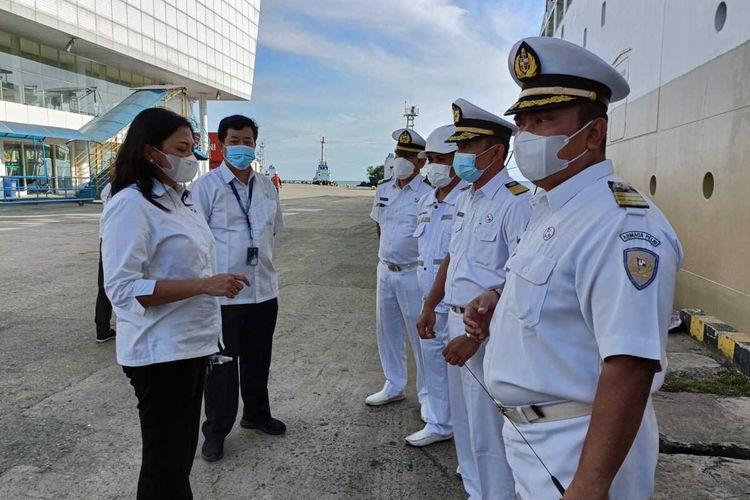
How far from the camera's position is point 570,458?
1318 millimetres

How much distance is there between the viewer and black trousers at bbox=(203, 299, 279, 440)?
3146mm

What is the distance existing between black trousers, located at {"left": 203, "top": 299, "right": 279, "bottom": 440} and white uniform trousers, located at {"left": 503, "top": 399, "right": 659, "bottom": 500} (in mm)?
2185

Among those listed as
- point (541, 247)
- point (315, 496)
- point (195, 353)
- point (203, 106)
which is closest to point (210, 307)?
point (195, 353)

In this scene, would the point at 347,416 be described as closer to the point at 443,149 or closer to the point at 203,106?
the point at 443,149

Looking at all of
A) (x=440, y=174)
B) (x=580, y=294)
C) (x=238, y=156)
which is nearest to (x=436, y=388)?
(x=440, y=174)

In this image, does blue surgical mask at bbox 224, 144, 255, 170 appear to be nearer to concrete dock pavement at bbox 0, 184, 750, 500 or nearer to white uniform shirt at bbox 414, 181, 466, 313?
white uniform shirt at bbox 414, 181, 466, 313

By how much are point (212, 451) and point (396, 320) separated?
5.25 ft

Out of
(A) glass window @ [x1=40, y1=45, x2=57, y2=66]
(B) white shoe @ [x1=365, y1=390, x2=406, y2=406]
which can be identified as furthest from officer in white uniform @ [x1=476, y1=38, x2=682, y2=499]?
(A) glass window @ [x1=40, y1=45, x2=57, y2=66]

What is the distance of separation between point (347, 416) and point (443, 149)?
6.48 feet

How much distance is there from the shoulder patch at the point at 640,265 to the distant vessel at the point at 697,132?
13.6 ft

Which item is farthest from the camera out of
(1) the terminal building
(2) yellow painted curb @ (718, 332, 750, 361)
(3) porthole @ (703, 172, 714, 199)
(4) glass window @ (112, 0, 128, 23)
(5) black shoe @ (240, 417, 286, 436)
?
(4) glass window @ (112, 0, 128, 23)

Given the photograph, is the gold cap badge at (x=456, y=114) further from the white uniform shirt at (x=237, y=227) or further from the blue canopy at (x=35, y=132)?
the blue canopy at (x=35, y=132)

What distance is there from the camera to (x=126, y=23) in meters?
29.6

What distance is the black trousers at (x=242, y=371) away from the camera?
10.3 ft
